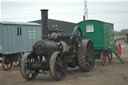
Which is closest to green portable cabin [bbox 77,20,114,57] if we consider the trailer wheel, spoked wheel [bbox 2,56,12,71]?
the trailer wheel

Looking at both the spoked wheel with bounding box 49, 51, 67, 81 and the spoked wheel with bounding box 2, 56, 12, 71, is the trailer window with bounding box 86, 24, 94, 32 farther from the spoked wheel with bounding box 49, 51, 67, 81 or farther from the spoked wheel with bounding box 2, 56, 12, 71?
the spoked wheel with bounding box 49, 51, 67, 81

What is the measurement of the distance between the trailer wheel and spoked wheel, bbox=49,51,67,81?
139cm

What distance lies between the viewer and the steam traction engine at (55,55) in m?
8.63

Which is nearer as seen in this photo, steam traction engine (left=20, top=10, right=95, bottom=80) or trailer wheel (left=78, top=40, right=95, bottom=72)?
steam traction engine (left=20, top=10, right=95, bottom=80)

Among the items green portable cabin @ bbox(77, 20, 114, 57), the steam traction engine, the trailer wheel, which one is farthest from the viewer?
green portable cabin @ bbox(77, 20, 114, 57)

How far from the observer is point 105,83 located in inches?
311

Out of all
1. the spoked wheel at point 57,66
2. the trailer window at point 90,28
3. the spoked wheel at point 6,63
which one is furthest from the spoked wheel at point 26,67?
the trailer window at point 90,28

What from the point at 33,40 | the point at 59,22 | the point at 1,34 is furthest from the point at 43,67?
the point at 59,22

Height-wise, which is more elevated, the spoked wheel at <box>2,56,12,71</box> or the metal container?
the metal container

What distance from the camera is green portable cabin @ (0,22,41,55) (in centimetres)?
1289

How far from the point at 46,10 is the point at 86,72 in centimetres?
338

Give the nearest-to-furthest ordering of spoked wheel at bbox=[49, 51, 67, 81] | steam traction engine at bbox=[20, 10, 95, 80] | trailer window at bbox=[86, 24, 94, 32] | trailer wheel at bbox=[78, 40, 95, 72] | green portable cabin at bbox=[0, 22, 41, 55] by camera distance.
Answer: spoked wheel at bbox=[49, 51, 67, 81], steam traction engine at bbox=[20, 10, 95, 80], trailer wheel at bbox=[78, 40, 95, 72], green portable cabin at bbox=[0, 22, 41, 55], trailer window at bbox=[86, 24, 94, 32]

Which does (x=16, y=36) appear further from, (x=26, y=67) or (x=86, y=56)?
(x=26, y=67)

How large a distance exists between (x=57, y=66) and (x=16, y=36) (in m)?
5.88
